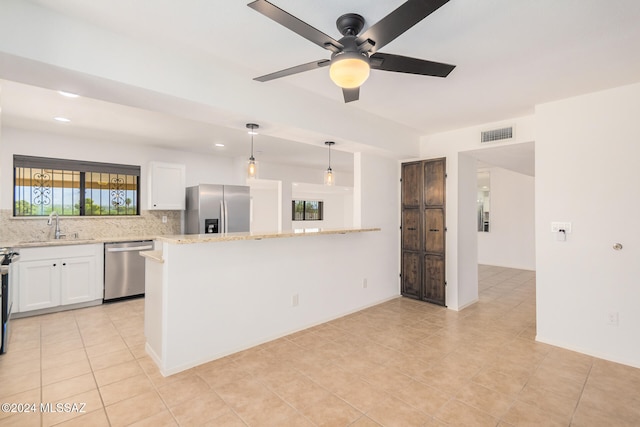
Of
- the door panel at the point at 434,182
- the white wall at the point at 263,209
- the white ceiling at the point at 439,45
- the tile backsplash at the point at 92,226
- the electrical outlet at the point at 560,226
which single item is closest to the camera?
the white ceiling at the point at 439,45

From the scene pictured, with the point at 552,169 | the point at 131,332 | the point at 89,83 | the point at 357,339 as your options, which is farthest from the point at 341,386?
the point at 552,169

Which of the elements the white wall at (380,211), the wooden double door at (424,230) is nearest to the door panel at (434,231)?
the wooden double door at (424,230)

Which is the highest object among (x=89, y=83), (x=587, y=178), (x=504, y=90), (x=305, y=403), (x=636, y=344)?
(x=504, y=90)

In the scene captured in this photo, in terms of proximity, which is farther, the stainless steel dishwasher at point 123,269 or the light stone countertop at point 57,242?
the stainless steel dishwasher at point 123,269

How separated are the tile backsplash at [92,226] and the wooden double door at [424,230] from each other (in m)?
4.13

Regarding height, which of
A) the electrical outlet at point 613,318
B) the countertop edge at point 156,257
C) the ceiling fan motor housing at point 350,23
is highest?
the ceiling fan motor housing at point 350,23

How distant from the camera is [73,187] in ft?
15.7

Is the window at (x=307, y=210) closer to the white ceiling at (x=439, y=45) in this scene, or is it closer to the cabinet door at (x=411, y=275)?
the cabinet door at (x=411, y=275)

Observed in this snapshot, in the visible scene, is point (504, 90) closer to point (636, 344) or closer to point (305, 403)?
point (636, 344)

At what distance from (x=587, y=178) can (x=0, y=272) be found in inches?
216

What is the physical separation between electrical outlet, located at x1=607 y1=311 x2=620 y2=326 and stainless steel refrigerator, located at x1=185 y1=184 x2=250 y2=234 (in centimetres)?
492

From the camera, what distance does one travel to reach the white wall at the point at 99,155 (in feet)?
13.9

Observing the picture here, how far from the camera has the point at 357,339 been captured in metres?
3.27

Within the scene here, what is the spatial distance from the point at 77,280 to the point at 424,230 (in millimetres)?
4938
